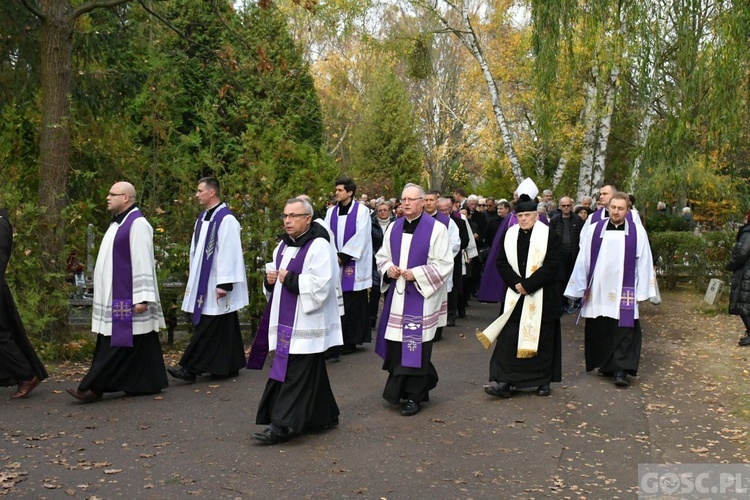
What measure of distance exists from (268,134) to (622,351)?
5.63 metres

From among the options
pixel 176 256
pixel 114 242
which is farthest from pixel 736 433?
pixel 176 256

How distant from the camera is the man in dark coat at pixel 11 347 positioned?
8.20 metres

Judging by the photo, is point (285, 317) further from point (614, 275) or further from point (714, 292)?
point (714, 292)

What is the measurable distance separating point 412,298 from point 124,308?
2.62 meters

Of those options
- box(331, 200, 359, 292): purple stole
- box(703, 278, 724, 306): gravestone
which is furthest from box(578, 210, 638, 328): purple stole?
box(703, 278, 724, 306): gravestone

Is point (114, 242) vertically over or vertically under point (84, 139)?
under

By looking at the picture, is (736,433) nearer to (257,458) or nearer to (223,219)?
(257,458)

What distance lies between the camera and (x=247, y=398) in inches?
337

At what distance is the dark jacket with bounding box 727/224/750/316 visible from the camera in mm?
11750

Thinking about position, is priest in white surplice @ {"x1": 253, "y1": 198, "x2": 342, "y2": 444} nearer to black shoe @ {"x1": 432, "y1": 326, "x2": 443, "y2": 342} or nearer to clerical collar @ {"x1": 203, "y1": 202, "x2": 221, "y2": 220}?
clerical collar @ {"x1": 203, "y1": 202, "x2": 221, "y2": 220}

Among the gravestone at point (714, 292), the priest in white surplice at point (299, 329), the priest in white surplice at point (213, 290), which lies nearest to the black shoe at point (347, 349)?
the priest in white surplice at point (213, 290)

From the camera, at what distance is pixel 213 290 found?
30.4 feet

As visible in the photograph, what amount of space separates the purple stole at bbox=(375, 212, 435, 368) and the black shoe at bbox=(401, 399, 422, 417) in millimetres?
326

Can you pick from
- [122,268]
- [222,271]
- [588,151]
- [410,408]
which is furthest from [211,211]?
[588,151]
